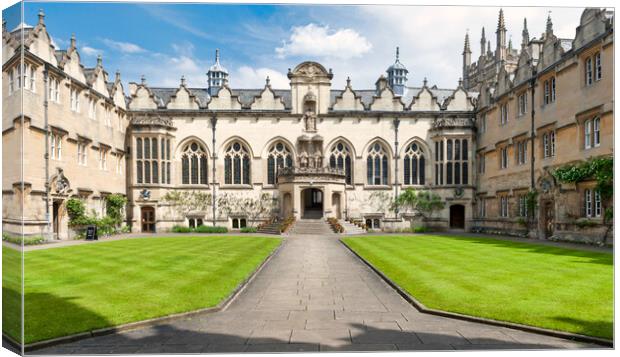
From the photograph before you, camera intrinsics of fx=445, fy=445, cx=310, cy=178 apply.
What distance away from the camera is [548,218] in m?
26.7

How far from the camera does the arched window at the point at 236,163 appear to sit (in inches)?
1519

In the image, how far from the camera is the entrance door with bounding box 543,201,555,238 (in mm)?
26125

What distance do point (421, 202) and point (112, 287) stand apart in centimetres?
3107

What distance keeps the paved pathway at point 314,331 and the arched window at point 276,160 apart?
28.8 m

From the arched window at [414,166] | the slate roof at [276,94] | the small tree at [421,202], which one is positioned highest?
the slate roof at [276,94]

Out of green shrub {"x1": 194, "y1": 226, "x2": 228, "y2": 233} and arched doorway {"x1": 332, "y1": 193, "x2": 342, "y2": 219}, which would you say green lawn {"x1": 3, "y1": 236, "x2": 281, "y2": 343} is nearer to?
green shrub {"x1": 194, "y1": 226, "x2": 228, "y2": 233}

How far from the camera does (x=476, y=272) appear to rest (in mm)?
12211

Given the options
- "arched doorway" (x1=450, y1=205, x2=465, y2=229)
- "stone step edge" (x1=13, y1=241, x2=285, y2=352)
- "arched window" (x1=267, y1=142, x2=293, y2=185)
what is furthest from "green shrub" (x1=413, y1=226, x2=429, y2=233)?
"stone step edge" (x1=13, y1=241, x2=285, y2=352)

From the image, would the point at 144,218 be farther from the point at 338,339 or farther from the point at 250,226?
the point at 338,339

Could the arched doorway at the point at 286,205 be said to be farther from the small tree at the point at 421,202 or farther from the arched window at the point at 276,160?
the small tree at the point at 421,202

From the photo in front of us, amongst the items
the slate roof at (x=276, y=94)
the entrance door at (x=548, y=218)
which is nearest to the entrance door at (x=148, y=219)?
the slate roof at (x=276, y=94)

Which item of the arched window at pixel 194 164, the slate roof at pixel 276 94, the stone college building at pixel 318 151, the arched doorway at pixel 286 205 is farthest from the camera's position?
the slate roof at pixel 276 94

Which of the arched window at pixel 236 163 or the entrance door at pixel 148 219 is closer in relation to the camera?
the entrance door at pixel 148 219

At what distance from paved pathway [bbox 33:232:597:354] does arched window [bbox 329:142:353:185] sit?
95.0 feet
